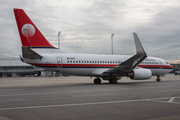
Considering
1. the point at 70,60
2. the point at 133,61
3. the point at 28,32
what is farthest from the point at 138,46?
the point at 28,32

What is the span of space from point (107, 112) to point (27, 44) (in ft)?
52.1

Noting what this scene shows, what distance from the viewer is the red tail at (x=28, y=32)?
1944cm

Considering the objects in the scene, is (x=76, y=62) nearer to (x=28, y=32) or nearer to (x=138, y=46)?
(x=28, y=32)

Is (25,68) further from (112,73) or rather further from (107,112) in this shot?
(107,112)

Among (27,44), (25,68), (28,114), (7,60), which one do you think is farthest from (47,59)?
(7,60)

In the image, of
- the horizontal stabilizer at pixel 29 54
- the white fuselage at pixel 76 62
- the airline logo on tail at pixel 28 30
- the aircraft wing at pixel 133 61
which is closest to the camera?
the horizontal stabilizer at pixel 29 54

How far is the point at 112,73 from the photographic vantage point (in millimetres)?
22531

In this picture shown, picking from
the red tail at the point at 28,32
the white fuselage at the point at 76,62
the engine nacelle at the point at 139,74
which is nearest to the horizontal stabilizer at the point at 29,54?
the white fuselage at the point at 76,62

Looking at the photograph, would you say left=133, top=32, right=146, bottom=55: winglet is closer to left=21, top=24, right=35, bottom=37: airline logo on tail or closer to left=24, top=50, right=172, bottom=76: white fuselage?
left=24, top=50, right=172, bottom=76: white fuselage

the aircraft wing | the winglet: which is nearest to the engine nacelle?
the aircraft wing

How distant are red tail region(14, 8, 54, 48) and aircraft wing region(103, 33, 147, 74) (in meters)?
8.22

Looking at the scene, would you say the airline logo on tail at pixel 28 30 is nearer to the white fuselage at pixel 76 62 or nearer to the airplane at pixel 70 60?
the airplane at pixel 70 60

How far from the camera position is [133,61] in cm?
2072

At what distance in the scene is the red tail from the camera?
1944 cm
